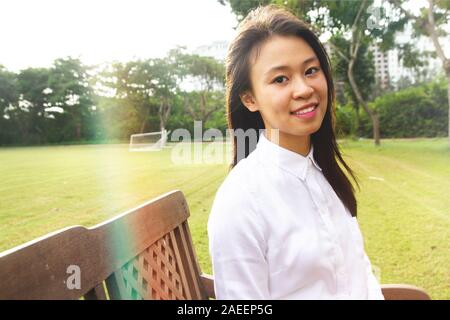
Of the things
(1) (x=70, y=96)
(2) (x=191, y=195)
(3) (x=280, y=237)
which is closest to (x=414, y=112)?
(2) (x=191, y=195)

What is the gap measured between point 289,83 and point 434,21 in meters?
4.61

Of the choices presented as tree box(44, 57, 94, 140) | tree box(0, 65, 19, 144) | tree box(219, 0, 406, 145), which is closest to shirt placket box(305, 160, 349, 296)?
tree box(0, 65, 19, 144)

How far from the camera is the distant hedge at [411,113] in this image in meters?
6.21

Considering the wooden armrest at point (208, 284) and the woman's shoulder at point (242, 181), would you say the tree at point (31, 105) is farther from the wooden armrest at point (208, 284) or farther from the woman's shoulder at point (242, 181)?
the woman's shoulder at point (242, 181)

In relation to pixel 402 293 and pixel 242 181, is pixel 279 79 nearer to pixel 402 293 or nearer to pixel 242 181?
pixel 242 181

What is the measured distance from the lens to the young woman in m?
0.69

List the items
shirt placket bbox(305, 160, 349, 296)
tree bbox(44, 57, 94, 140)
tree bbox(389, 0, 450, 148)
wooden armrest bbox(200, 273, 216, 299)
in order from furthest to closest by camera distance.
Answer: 1. tree bbox(389, 0, 450, 148)
2. tree bbox(44, 57, 94, 140)
3. wooden armrest bbox(200, 273, 216, 299)
4. shirt placket bbox(305, 160, 349, 296)

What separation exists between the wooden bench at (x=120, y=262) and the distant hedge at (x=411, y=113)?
5279mm

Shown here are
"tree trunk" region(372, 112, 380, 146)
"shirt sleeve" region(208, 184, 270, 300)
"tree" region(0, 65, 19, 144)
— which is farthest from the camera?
"tree trunk" region(372, 112, 380, 146)

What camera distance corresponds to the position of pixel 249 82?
0.84 meters

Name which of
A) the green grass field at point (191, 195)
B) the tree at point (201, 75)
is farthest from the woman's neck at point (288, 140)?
the tree at point (201, 75)

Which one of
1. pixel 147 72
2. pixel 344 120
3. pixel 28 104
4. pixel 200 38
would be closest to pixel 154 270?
pixel 28 104

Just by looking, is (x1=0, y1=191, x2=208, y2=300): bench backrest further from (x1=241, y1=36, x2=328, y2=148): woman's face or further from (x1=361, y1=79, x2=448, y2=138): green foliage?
(x1=361, y1=79, x2=448, y2=138): green foliage

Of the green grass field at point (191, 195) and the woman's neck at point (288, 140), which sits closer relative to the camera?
the woman's neck at point (288, 140)
